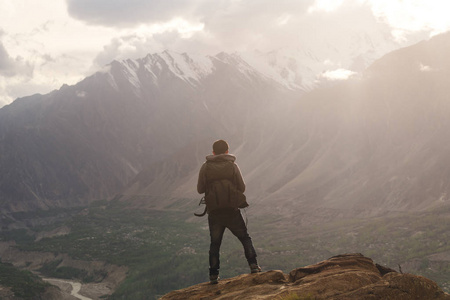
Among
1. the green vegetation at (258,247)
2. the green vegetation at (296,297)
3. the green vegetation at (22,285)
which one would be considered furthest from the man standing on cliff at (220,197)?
the green vegetation at (22,285)

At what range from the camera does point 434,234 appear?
9031 cm

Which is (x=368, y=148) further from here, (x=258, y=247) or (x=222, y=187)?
(x=222, y=187)

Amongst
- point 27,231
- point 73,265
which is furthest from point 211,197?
point 27,231

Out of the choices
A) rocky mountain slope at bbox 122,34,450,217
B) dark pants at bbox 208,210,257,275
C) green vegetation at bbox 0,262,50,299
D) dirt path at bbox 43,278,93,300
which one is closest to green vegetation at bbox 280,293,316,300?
dark pants at bbox 208,210,257,275

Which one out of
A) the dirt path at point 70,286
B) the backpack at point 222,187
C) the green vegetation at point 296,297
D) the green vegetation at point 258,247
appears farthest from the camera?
the dirt path at point 70,286

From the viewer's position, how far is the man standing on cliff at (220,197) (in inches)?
439

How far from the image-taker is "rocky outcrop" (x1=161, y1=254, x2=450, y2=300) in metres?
8.55

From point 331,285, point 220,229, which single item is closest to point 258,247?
point 220,229

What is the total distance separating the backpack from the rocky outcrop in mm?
1872

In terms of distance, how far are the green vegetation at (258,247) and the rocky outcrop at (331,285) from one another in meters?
58.6

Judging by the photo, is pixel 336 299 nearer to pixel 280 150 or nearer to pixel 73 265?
pixel 73 265

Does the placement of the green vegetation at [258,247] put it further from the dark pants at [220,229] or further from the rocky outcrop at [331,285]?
the dark pants at [220,229]

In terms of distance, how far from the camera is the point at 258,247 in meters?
105

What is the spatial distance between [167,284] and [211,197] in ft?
282
